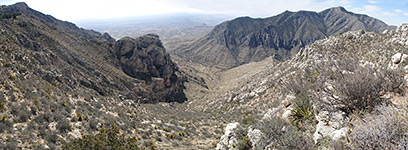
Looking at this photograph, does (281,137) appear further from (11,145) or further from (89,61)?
(89,61)

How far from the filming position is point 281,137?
6.81 meters

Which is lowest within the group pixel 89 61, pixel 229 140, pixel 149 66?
pixel 149 66

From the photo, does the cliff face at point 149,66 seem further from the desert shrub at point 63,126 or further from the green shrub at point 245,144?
the green shrub at point 245,144

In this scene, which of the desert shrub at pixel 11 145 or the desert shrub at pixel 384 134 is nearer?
the desert shrub at pixel 384 134

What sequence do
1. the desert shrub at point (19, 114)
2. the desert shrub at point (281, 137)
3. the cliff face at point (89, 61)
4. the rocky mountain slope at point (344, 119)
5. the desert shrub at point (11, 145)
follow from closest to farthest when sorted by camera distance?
the rocky mountain slope at point (344, 119) → the desert shrub at point (281, 137) → the desert shrub at point (11, 145) → the desert shrub at point (19, 114) → the cliff face at point (89, 61)

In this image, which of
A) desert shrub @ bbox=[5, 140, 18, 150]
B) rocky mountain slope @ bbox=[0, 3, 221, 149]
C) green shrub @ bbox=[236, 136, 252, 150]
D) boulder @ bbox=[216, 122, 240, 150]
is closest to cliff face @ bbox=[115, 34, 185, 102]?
rocky mountain slope @ bbox=[0, 3, 221, 149]

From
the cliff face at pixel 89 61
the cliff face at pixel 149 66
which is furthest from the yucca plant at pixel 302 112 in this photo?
the cliff face at pixel 149 66

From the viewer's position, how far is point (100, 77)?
3569 cm

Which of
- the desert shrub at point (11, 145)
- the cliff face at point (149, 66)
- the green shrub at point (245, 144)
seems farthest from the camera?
the cliff face at point (149, 66)

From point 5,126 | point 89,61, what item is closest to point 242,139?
point 5,126

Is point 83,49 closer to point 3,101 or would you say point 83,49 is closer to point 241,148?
point 3,101

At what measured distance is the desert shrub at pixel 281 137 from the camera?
6.18 metres

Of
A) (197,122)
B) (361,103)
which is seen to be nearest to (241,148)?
(361,103)

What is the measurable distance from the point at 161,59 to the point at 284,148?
5720cm
